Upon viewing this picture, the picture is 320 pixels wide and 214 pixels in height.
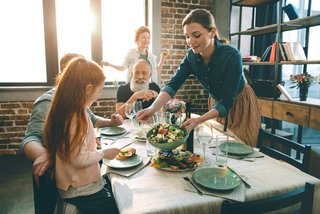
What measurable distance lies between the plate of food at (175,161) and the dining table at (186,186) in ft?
0.05

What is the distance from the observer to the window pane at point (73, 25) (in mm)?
3695

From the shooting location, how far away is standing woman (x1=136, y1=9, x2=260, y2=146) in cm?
170

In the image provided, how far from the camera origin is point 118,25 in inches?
154

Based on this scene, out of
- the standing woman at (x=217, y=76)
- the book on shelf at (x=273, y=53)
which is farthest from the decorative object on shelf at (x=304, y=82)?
the standing woman at (x=217, y=76)

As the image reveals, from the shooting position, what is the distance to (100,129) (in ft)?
6.32

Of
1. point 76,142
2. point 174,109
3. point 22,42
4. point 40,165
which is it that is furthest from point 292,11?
point 22,42

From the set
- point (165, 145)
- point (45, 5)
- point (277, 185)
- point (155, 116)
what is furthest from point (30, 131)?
point (45, 5)

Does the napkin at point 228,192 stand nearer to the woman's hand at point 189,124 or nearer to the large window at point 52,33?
the woman's hand at point 189,124

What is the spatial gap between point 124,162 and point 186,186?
0.37 metres

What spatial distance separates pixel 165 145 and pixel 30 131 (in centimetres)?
66

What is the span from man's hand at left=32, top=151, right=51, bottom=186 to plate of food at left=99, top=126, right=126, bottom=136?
2.18 ft

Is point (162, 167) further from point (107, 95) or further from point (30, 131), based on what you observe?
point (107, 95)

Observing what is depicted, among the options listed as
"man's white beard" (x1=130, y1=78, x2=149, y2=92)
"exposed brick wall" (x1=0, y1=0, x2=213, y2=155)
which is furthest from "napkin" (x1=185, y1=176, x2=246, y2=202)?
"exposed brick wall" (x1=0, y1=0, x2=213, y2=155)

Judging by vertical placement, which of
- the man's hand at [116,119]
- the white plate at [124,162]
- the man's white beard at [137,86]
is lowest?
the white plate at [124,162]
